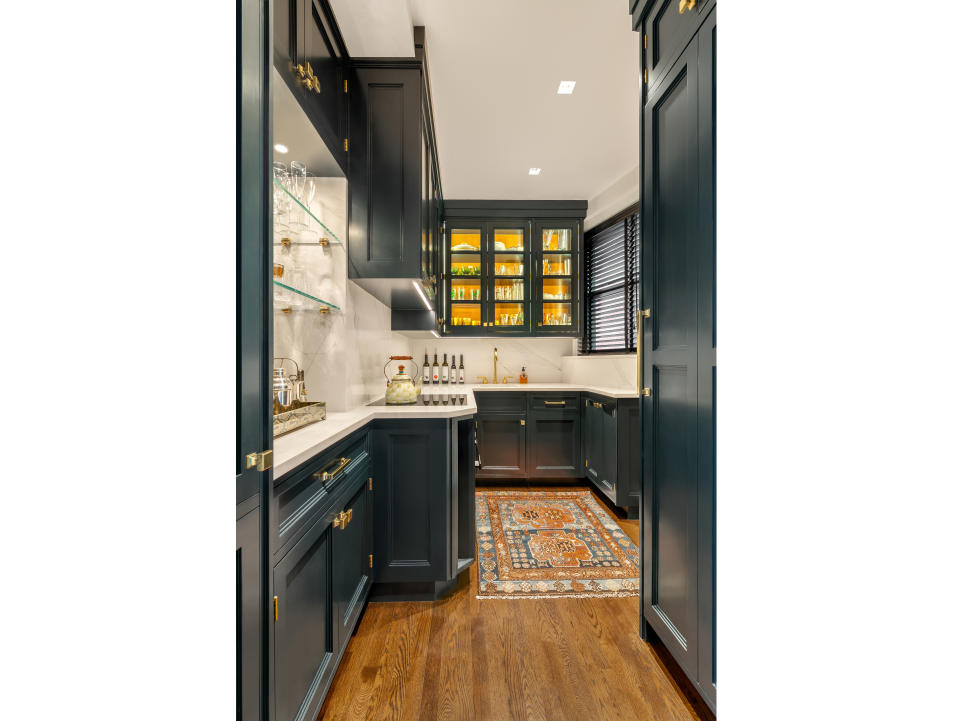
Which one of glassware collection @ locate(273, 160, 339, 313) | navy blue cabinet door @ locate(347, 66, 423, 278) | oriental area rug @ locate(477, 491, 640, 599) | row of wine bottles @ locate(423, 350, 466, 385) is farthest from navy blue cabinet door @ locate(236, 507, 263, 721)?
row of wine bottles @ locate(423, 350, 466, 385)

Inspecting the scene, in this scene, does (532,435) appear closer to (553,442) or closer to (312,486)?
(553,442)

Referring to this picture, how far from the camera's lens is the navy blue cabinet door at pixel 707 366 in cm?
117

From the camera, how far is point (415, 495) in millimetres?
1916

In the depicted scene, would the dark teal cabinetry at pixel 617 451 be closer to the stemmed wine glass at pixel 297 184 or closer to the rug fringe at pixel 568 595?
the rug fringe at pixel 568 595

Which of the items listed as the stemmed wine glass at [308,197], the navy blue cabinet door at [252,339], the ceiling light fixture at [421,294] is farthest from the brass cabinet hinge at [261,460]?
the ceiling light fixture at [421,294]

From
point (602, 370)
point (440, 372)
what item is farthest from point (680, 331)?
point (440, 372)

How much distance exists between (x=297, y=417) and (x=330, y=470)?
240 millimetres

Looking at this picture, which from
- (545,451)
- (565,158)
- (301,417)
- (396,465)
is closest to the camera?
(301,417)

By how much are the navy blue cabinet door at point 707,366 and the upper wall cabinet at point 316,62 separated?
3.91 feet
